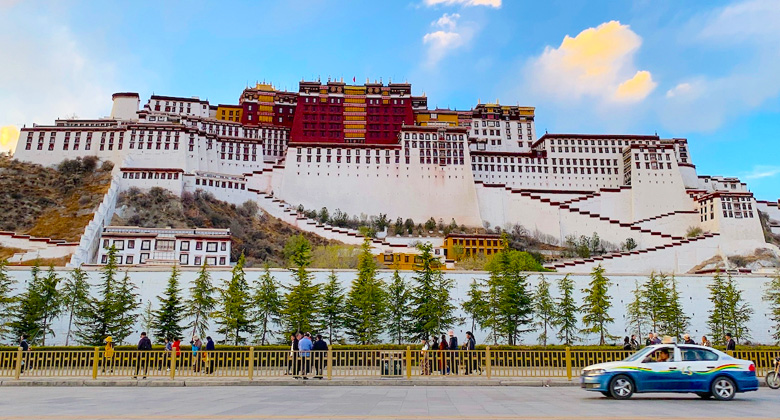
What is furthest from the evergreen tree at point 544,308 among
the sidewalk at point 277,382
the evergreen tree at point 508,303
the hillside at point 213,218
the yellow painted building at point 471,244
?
the hillside at point 213,218

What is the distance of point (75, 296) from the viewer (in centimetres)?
3394

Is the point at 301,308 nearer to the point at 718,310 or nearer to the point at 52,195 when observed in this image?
the point at 718,310

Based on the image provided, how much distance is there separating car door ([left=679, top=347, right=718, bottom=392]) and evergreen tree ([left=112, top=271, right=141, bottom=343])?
2781cm

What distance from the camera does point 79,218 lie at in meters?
62.8

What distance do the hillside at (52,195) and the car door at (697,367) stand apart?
55.1m

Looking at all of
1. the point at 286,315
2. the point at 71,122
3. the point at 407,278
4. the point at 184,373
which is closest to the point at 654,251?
the point at 407,278

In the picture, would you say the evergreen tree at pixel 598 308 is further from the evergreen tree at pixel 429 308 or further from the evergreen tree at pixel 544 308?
the evergreen tree at pixel 429 308

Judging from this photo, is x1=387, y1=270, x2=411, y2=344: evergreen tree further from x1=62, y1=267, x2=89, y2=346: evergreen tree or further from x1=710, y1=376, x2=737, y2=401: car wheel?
x1=710, y1=376, x2=737, y2=401: car wheel

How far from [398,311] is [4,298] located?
70.9 ft

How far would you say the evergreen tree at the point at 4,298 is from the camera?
32600 mm

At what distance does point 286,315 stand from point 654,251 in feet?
138

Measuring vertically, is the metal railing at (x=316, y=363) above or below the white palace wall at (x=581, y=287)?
below

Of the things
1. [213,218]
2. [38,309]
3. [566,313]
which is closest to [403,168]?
[213,218]

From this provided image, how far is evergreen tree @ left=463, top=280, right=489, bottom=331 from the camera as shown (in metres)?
35.5
